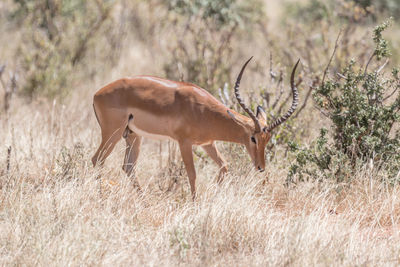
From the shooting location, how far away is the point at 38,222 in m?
4.86

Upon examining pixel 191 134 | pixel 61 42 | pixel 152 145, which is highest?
pixel 61 42

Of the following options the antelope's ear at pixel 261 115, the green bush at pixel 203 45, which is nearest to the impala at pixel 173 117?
the antelope's ear at pixel 261 115

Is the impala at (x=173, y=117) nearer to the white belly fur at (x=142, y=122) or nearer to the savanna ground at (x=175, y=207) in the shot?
the white belly fur at (x=142, y=122)

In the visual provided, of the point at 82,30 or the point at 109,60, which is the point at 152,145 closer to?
the point at 82,30

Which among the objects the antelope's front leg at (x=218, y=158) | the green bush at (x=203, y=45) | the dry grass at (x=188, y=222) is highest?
the green bush at (x=203, y=45)

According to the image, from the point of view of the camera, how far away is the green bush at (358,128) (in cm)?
608

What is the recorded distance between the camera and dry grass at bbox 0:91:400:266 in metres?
4.43

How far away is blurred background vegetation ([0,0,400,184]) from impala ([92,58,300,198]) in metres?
0.87

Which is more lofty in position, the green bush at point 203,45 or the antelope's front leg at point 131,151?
the green bush at point 203,45

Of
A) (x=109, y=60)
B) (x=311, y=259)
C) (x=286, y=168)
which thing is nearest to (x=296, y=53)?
(x=109, y=60)

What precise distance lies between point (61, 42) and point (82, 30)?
622mm

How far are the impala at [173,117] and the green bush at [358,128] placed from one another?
83cm

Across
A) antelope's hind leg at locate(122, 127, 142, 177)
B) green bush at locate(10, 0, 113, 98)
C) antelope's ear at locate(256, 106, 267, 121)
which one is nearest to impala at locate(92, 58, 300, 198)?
antelope's ear at locate(256, 106, 267, 121)

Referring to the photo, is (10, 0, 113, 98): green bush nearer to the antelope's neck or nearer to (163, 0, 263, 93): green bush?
(163, 0, 263, 93): green bush
